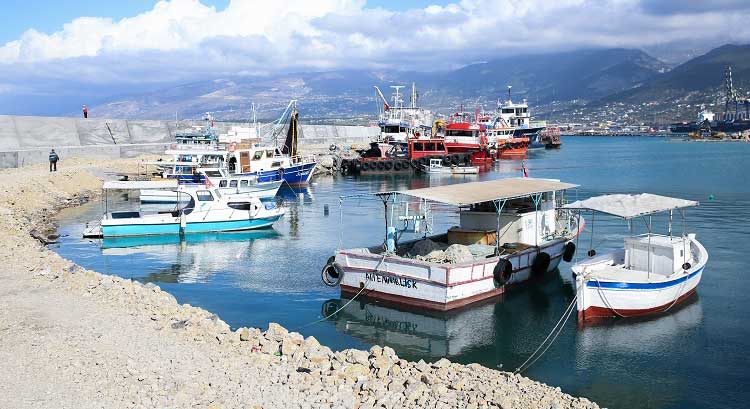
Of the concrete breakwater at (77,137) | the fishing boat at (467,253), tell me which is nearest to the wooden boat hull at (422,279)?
the fishing boat at (467,253)

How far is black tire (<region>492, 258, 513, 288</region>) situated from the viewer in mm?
18969

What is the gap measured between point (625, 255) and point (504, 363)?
5.86m

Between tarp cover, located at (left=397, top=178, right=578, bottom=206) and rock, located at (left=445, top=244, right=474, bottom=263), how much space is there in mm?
1389

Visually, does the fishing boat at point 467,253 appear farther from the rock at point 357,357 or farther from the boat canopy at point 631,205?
the rock at point 357,357

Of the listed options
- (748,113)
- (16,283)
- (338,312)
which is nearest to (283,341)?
(338,312)

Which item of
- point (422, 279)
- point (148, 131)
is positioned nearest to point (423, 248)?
point (422, 279)

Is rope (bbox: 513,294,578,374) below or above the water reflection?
below

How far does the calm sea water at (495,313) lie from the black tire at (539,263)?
46cm

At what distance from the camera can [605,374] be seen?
14070 millimetres

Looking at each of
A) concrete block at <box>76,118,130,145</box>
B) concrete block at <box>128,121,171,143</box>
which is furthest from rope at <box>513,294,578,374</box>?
concrete block at <box>128,121,171,143</box>

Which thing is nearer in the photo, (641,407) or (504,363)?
(641,407)

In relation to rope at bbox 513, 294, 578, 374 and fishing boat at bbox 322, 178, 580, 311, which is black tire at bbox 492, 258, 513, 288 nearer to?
fishing boat at bbox 322, 178, 580, 311

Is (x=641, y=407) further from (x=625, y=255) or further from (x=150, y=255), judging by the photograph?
(x=150, y=255)

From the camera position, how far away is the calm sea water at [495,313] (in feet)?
46.0
